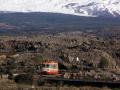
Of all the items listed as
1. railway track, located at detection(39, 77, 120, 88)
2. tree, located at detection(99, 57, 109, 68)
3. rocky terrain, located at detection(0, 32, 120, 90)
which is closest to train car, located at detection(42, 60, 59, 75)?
rocky terrain, located at detection(0, 32, 120, 90)

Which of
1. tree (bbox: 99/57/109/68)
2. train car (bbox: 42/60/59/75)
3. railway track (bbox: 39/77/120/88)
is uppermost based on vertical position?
tree (bbox: 99/57/109/68)

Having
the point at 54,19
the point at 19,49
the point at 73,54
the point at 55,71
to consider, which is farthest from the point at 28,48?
the point at 54,19

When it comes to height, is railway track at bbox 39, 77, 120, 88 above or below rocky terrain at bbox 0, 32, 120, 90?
below

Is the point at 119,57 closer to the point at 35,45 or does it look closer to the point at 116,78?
the point at 35,45

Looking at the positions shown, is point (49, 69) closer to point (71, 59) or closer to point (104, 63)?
point (104, 63)

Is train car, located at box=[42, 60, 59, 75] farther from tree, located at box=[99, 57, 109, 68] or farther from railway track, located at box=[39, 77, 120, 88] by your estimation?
tree, located at box=[99, 57, 109, 68]

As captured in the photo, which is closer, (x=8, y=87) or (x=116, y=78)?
(x=8, y=87)

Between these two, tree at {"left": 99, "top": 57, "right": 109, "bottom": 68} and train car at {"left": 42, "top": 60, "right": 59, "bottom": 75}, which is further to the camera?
tree at {"left": 99, "top": 57, "right": 109, "bottom": 68}

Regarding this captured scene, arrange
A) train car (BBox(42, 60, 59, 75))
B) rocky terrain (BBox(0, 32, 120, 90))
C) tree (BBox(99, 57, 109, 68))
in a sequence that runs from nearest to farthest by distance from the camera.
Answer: train car (BBox(42, 60, 59, 75)) → rocky terrain (BBox(0, 32, 120, 90)) → tree (BBox(99, 57, 109, 68))

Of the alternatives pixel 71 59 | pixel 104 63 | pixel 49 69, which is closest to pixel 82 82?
pixel 49 69

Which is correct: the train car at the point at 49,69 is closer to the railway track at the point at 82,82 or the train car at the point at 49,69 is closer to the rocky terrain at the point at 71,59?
the rocky terrain at the point at 71,59

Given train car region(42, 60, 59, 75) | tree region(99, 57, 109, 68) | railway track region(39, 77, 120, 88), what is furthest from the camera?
tree region(99, 57, 109, 68)
